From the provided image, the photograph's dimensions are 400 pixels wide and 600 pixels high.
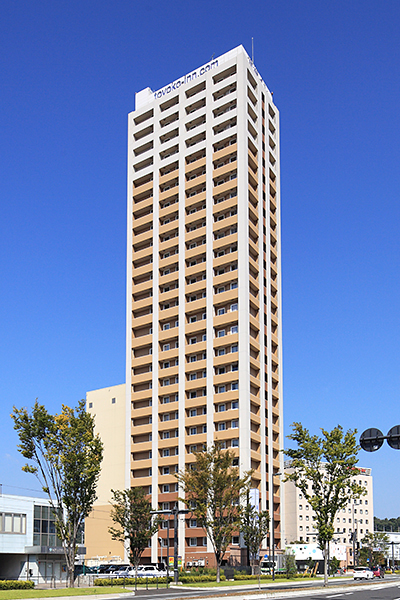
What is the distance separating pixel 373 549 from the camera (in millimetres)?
156250

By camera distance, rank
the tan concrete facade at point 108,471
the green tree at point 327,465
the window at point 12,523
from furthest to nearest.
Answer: the tan concrete facade at point 108,471 < the window at point 12,523 < the green tree at point 327,465

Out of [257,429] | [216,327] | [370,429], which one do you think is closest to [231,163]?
[216,327]

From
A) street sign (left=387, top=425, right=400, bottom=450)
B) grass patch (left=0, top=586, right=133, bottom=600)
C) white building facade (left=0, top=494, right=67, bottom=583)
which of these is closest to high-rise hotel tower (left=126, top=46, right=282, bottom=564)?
white building facade (left=0, top=494, right=67, bottom=583)

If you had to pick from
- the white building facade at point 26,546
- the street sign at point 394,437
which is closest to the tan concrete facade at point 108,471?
the white building facade at point 26,546

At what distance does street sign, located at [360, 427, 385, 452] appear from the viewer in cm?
2803

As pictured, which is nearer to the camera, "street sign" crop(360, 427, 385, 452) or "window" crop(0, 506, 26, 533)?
"street sign" crop(360, 427, 385, 452)

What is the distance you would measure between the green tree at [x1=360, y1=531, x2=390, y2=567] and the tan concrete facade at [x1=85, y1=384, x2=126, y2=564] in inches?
2156

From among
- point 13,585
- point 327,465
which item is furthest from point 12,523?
point 327,465

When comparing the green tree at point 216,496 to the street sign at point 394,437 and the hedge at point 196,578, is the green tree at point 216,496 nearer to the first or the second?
the hedge at point 196,578

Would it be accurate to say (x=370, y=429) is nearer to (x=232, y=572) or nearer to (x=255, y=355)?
(x=232, y=572)

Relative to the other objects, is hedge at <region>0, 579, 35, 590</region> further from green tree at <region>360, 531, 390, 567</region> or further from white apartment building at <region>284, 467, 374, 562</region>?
white apartment building at <region>284, 467, 374, 562</region>

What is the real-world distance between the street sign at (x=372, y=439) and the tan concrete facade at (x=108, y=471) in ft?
281

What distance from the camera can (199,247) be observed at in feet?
336

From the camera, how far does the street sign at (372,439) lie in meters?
28.0
